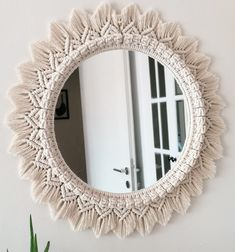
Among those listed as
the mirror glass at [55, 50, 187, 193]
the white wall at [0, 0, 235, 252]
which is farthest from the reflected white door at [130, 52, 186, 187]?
the white wall at [0, 0, 235, 252]

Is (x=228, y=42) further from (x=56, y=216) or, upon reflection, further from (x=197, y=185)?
(x=56, y=216)

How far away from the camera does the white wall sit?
103 cm

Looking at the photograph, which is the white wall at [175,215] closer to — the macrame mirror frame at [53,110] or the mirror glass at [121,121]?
the macrame mirror frame at [53,110]

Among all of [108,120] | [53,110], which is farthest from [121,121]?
[53,110]

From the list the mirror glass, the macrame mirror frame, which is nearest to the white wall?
the macrame mirror frame

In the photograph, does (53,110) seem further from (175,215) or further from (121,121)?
(175,215)

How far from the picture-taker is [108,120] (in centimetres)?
116

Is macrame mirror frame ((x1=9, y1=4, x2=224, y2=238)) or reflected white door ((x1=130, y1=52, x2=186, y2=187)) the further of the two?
reflected white door ((x1=130, y1=52, x2=186, y2=187))

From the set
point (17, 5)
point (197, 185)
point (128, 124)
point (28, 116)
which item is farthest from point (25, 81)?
point (197, 185)

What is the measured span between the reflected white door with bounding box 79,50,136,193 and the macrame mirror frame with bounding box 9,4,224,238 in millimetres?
43

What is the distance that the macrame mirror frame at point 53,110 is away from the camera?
1.03 meters

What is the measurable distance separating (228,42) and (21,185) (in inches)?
38.8

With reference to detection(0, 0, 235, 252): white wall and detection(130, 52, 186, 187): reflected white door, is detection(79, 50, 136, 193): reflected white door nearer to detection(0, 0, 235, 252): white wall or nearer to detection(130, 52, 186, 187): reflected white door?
detection(130, 52, 186, 187): reflected white door

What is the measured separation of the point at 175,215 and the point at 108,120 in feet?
1.51
